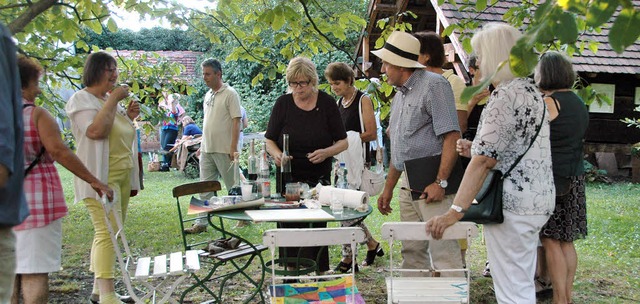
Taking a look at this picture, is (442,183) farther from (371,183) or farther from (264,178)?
(371,183)

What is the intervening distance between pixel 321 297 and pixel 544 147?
1329 millimetres

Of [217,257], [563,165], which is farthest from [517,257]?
[217,257]

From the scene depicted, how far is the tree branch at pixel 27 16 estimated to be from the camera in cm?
395

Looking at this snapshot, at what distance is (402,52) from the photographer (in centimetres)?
367

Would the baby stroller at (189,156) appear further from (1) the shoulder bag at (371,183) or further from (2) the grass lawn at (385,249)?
(1) the shoulder bag at (371,183)

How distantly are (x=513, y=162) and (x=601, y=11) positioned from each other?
50.4 inches

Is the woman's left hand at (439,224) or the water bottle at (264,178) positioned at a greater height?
the water bottle at (264,178)

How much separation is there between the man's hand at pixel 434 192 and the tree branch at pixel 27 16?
2805 mm

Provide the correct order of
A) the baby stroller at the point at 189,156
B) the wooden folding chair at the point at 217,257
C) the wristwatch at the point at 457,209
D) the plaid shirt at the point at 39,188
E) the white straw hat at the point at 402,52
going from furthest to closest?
the baby stroller at the point at 189,156 → the wooden folding chair at the point at 217,257 → the white straw hat at the point at 402,52 → the plaid shirt at the point at 39,188 → the wristwatch at the point at 457,209

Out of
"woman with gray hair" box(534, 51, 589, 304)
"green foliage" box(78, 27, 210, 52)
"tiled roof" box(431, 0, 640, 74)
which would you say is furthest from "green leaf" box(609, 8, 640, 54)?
"green foliage" box(78, 27, 210, 52)

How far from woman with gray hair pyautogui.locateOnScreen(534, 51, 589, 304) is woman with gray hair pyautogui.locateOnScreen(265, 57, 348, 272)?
1454 mm

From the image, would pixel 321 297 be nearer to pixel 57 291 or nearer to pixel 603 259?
pixel 57 291

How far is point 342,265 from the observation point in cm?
533

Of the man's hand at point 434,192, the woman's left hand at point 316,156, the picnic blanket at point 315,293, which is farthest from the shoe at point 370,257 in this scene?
the picnic blanket at point 315,293
